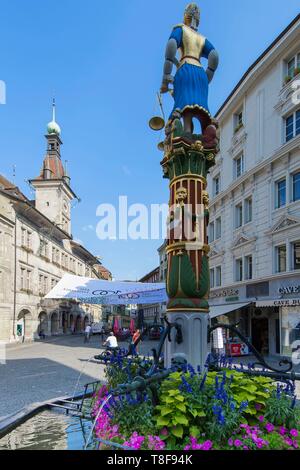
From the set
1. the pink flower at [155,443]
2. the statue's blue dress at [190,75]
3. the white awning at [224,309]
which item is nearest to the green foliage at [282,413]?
the pink flower at [155,443]

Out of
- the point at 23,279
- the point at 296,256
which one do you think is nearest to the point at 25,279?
the point at 23,279

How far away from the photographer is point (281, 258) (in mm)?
22891

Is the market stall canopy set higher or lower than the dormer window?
lower

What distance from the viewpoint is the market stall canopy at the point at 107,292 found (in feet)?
65.4

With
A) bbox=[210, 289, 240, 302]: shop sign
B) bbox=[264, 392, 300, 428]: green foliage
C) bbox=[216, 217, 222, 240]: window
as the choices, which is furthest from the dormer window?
bbox=[264, 392, 300, 428]: green foliage

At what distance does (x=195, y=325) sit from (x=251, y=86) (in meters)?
23.4

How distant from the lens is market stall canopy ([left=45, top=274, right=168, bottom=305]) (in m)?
19.9

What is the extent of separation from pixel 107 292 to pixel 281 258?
380 inches

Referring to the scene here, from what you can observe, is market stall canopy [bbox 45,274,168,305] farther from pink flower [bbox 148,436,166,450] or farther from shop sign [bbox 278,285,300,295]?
pink flower [bbox 148,436,166,450]

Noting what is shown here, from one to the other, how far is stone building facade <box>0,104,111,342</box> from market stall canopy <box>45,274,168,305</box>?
15.6 m

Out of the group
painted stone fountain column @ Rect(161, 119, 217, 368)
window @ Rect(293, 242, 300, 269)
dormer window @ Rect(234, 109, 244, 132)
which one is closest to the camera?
painted stone fountain column @ Rect(161, 119, 217, 368)

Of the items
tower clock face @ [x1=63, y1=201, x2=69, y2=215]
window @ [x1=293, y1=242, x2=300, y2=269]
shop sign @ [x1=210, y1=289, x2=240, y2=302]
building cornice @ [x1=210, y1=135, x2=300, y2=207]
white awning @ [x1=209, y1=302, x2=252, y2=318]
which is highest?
tower clock face @ [x1=63, y1=201, x2=69, y2=215]

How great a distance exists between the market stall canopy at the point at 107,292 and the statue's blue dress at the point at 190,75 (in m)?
13.0

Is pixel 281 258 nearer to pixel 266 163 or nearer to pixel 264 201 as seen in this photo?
pixel 264 201
